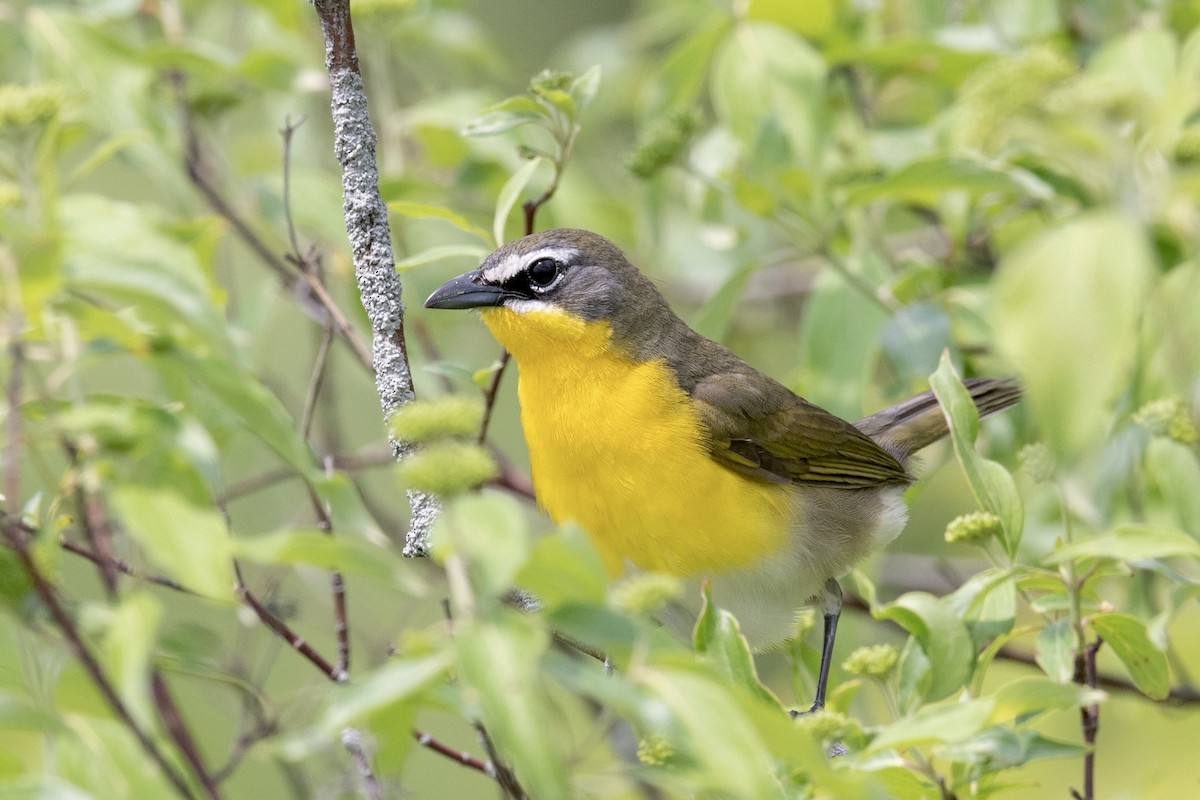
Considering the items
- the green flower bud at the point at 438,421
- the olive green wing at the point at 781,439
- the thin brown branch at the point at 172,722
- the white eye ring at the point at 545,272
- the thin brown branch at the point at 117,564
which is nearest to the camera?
the green flower bud at the point at 438,421

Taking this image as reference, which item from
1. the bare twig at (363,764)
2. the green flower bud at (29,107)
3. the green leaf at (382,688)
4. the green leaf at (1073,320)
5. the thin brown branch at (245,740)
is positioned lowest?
the thin brown branch at (245,740)

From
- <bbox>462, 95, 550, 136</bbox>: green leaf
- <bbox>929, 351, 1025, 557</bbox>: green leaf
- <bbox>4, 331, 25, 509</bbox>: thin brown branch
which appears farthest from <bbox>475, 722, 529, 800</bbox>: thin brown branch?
<bbox>462, 95, 550, 136</bbox>: green leaf

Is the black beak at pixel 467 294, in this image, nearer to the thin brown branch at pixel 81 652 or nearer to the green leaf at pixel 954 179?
the green leaf at pixel 954 179

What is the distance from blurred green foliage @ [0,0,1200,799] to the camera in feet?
4.99

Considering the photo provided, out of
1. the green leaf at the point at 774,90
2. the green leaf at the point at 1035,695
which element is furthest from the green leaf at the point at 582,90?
the green leaf at the point at 1035,695

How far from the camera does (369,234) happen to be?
2836 millimetres

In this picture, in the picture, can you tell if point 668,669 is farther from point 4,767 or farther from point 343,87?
point 343,87

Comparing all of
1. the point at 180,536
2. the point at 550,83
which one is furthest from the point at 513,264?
the point at 180,536

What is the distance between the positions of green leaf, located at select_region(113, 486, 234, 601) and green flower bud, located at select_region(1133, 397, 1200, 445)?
91.8 inches

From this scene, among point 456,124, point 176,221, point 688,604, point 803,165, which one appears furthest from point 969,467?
point 176,221

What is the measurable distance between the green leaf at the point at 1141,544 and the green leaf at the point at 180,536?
4.86ft

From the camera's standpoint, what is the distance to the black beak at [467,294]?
3.88 meters

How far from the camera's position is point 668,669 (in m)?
1.51

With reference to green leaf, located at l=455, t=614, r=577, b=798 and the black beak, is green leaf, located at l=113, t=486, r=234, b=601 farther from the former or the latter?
the black beak
